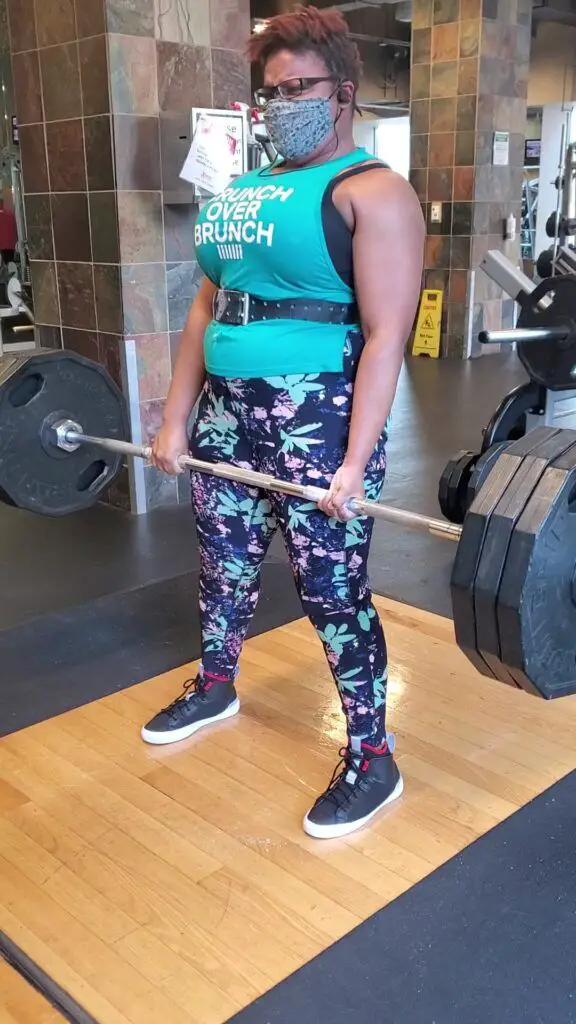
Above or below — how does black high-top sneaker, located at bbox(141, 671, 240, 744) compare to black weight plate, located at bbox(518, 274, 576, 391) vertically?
below

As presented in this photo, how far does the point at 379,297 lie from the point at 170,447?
52 cm

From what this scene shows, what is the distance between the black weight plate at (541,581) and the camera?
105 centimetres

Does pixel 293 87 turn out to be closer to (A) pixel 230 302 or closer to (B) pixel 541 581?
(A) pixel 230 302

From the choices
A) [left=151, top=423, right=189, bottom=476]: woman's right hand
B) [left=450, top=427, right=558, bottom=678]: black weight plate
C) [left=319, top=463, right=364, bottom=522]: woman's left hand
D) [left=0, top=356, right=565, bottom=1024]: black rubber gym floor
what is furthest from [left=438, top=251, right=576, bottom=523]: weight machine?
[left=450, top=427, right=558, bottom=678]: black weight plate

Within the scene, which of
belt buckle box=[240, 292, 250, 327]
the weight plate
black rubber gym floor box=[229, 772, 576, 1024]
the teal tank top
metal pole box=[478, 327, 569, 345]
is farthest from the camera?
the weight plate

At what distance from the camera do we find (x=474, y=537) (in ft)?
3.62

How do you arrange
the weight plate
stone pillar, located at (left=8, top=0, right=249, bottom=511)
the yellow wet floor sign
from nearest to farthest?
the weight plate < stone pillar, located at (left=8, top=0, right=249, bottom=511) < the yellow wet floor sign

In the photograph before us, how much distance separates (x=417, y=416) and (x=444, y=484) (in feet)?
8.06

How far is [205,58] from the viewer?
314 cm

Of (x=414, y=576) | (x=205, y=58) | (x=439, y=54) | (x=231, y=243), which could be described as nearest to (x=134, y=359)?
(x=205, y=58)

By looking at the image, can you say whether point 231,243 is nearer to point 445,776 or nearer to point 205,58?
point 445,776

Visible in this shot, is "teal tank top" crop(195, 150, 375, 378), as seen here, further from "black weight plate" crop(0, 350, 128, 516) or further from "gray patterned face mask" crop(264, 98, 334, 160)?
Answer: "black weight plate" crop(0, 350, 128, 516)

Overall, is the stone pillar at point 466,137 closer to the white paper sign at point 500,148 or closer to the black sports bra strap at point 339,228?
the white paper sign at point 500,148

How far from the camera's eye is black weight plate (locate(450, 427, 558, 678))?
1.10 metres
